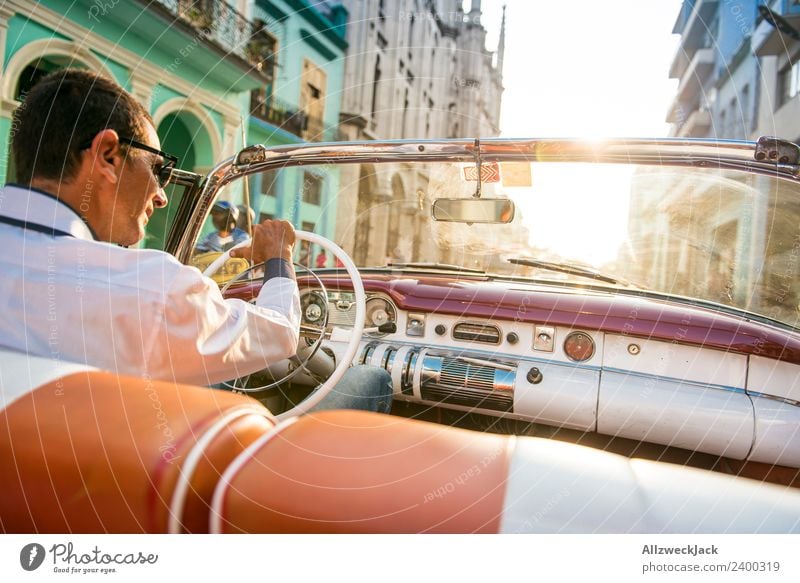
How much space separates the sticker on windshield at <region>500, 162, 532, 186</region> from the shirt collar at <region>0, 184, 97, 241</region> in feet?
4.19

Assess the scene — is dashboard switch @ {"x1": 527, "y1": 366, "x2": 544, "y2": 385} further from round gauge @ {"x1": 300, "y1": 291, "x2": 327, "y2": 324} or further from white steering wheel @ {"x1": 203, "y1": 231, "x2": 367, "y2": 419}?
round gauge @ {"x1": 300, "y1": 291, "x2": 327, "y2": 324}

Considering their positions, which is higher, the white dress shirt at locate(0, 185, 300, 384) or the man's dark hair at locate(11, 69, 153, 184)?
the man's dark hair at locate(11, 69, 153, 184)

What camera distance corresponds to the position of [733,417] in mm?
1751

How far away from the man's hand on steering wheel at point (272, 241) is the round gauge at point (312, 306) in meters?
0.71

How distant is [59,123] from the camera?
1.10 m

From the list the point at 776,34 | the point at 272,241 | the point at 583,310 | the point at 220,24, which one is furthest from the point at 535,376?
the point at 776,34

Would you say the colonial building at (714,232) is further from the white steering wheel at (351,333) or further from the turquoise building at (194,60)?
the turquoise building at (194,60)

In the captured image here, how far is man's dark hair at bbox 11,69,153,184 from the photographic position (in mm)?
1101

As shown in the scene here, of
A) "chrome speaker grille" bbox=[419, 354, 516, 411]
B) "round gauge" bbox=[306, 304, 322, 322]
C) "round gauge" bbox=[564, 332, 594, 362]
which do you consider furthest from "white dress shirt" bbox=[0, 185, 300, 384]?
"round gauge" bbox=[564, 332, 594, 362]

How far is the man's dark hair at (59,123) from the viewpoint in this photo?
1.10m
